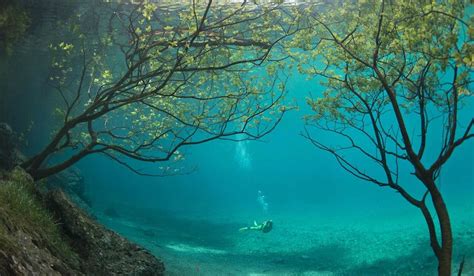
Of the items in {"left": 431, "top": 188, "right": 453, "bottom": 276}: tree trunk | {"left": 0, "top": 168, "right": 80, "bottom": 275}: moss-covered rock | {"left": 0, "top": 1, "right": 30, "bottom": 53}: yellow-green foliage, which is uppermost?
{"left": 0, "top": 1, "right": 30, "bottom": 53}: yellow-green foliage

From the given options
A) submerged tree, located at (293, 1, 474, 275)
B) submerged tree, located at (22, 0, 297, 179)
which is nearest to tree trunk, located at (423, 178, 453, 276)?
submerged tree, located at (293, 1, 474, 275)

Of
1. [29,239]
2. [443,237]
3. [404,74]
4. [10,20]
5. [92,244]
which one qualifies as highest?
[10,20]

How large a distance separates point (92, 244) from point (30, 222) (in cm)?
162

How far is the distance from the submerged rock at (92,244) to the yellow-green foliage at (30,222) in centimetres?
28

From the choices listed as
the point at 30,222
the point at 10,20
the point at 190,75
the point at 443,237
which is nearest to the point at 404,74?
the point at 443,237

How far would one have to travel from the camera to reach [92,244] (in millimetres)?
6922

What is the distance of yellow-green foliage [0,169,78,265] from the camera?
14.9 ft

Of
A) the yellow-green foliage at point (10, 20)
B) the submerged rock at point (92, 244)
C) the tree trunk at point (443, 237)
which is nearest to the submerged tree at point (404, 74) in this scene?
the tree trunk at point (443, 237)

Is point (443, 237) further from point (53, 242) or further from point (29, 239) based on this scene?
point (53, 242)

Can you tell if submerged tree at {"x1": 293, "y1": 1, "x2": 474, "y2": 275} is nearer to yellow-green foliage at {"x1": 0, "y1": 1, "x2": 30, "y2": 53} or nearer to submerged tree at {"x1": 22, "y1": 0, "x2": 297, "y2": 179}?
submerged tree at {"x1": 22, "y1": 0, "x2": 297, "y2": 179}

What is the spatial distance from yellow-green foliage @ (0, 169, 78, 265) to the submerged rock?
0.91 ft

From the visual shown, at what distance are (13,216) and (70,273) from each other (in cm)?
102

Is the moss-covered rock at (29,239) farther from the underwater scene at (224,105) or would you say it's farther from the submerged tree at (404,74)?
the submerged tree at (404,74)

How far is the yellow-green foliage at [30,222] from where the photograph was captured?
4.54 meters
